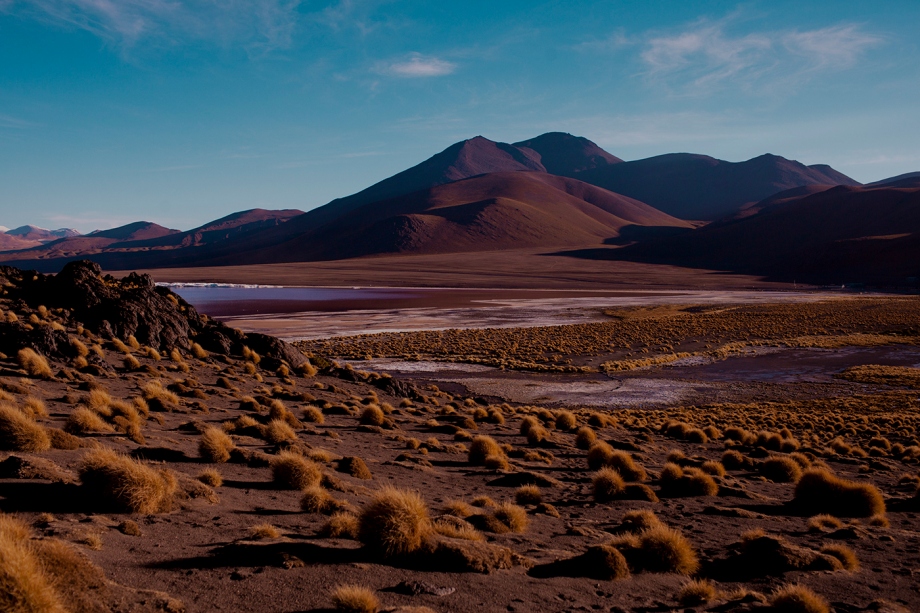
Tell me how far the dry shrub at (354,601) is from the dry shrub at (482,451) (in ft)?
28.3

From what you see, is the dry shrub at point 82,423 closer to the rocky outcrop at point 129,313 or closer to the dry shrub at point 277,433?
the dry shrub at point 277,433

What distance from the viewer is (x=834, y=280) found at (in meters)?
130

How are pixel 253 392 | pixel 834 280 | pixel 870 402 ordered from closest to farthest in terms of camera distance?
pixel 253 392
pixel 870 402
pixel 834 280

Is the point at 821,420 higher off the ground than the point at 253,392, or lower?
lower

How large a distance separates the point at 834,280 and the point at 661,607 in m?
145

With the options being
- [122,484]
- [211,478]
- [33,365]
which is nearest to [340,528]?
[122,484]

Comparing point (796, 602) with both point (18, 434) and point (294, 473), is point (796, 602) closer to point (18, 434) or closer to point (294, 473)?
point (294, 473)

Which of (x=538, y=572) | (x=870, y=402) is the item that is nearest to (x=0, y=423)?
(x=538, y=572)

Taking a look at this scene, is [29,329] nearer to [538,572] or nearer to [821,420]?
[538,572]

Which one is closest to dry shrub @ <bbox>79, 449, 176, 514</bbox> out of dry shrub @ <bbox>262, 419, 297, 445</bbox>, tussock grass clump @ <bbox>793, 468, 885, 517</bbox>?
dry shrub @ <bbox>262, 419, 297, 445</bbox>

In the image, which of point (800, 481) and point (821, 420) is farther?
point (821, 420)

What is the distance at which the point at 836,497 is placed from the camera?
1209cm

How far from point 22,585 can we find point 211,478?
5178mm

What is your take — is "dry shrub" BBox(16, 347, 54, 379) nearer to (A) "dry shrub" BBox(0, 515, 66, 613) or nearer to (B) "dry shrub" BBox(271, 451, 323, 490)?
(B) "dry shrub" BBox(271, 451, 323, 490)
